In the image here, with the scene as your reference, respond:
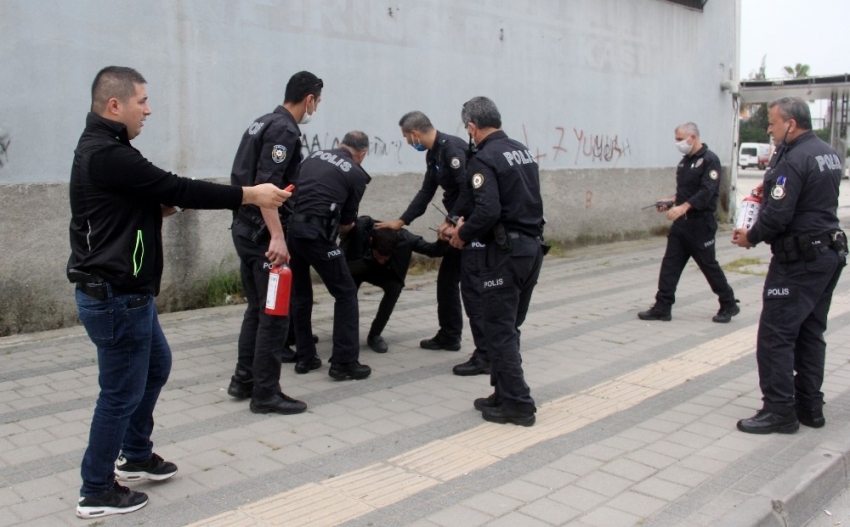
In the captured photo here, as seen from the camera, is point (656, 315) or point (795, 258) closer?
point (795, 258)

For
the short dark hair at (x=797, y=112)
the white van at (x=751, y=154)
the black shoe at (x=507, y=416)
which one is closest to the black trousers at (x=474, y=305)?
the black shoe at (x=507, y=416)

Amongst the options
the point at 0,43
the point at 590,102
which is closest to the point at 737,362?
the point at 0,43

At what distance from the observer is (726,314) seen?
26.2 feet

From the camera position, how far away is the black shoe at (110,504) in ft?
11.9

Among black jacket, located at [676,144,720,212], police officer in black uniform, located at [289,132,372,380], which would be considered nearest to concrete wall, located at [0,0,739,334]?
police officer in black uniform, located at [289,132,372,380]

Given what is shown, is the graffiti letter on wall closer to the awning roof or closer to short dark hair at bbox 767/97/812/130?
short dark hair at bbox 767/97/812/130

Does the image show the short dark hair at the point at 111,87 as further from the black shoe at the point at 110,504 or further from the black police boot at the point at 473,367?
the black police boot at the point at 473,367

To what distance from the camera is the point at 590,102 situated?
13.3 metres

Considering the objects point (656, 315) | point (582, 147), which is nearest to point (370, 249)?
point (656, 315)

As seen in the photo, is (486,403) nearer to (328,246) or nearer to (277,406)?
(277,406)

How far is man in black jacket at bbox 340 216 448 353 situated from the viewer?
6.49 metres

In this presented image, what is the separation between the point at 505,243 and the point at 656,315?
3.67 meters

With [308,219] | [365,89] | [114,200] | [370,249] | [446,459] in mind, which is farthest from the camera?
[365,89]

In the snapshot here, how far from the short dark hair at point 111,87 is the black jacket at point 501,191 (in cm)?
209
